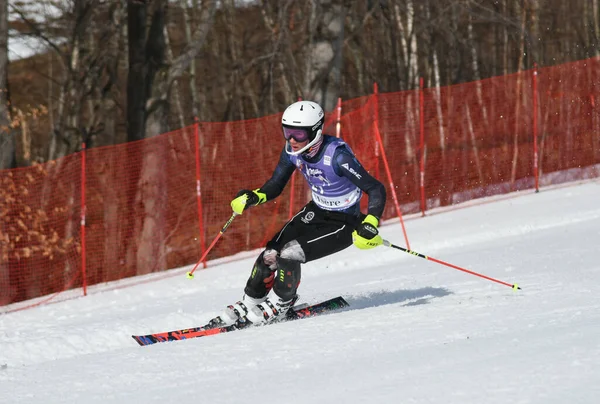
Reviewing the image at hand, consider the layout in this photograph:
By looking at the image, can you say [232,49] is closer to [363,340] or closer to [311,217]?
[311,217]

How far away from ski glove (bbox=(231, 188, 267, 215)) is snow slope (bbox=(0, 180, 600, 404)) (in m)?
1.05

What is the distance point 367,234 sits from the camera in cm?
661

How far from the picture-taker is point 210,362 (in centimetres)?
577

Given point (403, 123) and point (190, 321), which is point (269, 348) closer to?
point (190, 321)

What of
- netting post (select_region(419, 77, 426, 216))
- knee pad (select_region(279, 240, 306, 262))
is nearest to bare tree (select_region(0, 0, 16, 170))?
netting post (select_region(419, 77, 426, 216))

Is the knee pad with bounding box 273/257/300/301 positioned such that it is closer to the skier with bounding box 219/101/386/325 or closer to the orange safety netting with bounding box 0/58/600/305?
the skier with bounding box 219/101/386/325

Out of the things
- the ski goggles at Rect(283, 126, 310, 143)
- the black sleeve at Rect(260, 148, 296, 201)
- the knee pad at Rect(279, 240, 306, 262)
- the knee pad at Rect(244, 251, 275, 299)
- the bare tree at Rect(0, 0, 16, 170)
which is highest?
the bare tree at Rect(0, 0, 16, 170)

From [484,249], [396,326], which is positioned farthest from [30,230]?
[396,326]

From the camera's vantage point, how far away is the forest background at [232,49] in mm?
15102

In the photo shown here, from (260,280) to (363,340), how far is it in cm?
139

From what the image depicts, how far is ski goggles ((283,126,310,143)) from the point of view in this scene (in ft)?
22.5

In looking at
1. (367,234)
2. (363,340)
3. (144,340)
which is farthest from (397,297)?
(144,340)

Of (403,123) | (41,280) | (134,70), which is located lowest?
(41,280)

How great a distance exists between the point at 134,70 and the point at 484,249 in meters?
7.12
